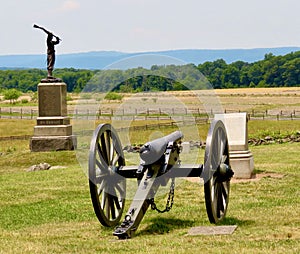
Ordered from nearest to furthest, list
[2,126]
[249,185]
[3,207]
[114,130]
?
[114,130] < [3,207] < [249,185] < [2,126]

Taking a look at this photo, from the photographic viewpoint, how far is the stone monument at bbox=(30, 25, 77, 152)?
2866cm

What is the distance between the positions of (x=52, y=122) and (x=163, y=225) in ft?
60.6

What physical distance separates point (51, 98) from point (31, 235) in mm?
18513

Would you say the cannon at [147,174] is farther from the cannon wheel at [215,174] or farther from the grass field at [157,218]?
the grass field at [157,218]

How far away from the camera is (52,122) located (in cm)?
2892

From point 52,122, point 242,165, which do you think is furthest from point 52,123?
point 242,165

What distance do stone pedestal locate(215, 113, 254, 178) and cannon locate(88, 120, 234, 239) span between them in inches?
236

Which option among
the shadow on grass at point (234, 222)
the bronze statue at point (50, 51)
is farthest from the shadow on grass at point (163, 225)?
the bronze statue at point (50, 51)

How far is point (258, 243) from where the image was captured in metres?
8.76

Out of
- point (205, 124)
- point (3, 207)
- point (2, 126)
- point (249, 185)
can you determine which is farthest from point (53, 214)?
point (2, 126)

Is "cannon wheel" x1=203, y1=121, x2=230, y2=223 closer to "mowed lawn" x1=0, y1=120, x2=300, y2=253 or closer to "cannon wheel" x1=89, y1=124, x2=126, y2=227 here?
"mowed lawn" x1=0, y1=120, x2=300, y2=253

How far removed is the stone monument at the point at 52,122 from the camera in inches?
1128

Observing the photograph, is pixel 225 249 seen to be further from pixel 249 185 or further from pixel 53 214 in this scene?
pixel 249 185

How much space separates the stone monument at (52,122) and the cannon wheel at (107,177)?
17.4 metres
